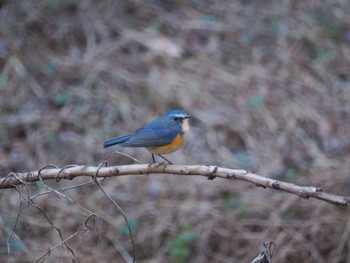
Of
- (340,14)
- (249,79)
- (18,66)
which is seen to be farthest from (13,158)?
(340,14)

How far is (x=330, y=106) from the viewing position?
761cm

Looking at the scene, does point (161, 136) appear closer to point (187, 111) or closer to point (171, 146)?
point (171, 146)

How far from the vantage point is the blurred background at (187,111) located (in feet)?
19.9

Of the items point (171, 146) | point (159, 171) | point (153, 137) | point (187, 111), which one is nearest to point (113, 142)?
point (153, 137)

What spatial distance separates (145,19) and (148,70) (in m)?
1.15

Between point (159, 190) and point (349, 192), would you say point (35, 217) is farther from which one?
point (349, 192)

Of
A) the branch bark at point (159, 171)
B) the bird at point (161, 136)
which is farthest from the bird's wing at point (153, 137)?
the branch bark at point (159, 171)

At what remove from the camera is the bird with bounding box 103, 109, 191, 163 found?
4.77 metres

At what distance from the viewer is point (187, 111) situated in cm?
764

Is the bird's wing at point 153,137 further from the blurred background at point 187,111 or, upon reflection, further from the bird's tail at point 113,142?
the blurred background at point 187,111

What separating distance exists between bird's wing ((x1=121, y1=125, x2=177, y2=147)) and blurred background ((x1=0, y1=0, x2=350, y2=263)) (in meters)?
0.93

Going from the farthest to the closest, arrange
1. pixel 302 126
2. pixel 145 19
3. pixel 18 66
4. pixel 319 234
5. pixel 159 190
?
1. pixel 145 19
2. pixel 18 66
3. pixel 302 126
4. pixel 159 190
5. pixel 319 234

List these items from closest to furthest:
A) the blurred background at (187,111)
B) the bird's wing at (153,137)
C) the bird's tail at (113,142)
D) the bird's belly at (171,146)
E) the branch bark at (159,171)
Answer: the branch bark at (159,171) < the bird's tail at (113,142) < the bird's wing at (153,137) < the bird's belly at (171,146) < the blurred background at (187,111)

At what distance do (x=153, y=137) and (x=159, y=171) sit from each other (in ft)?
3.26
